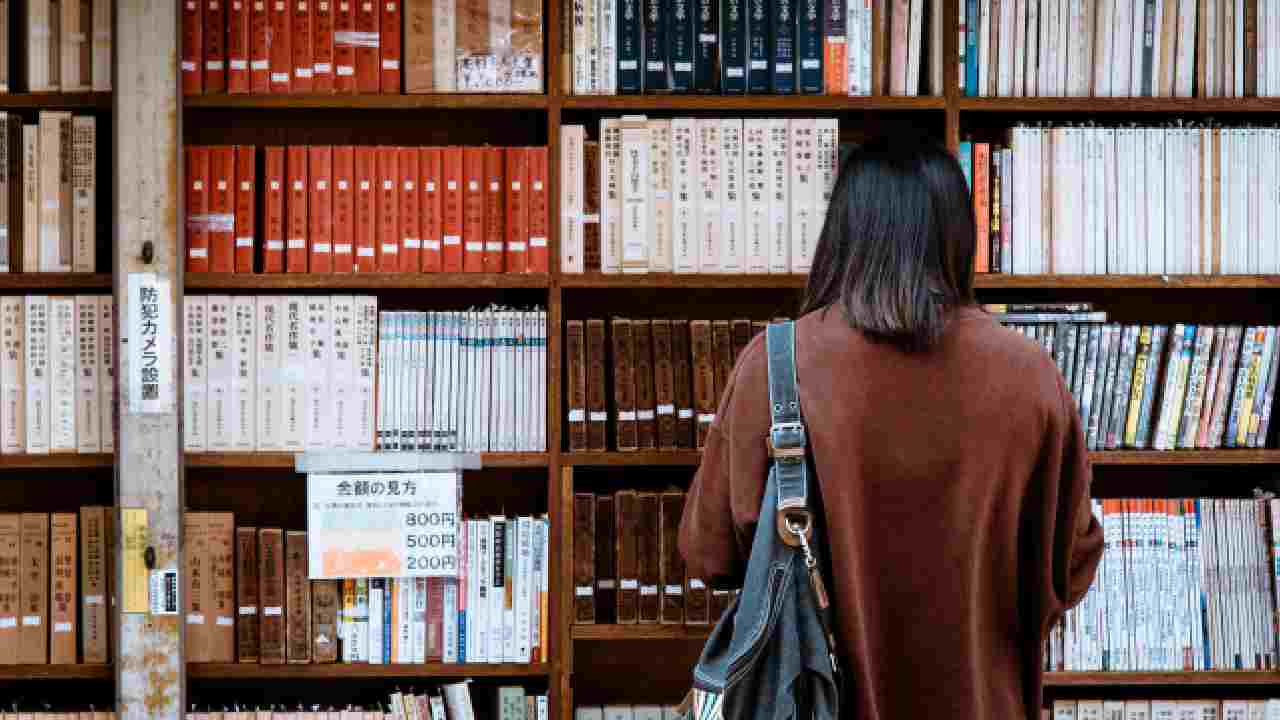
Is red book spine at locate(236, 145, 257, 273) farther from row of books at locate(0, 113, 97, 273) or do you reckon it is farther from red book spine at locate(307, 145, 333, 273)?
row of books at locate(0, 113, 97, 273)

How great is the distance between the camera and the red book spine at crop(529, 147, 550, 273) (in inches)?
95.3

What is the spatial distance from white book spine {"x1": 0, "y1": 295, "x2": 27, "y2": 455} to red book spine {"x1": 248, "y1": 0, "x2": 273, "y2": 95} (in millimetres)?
659

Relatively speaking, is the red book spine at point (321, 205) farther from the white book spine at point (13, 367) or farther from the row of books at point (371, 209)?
the white book spine at point (13, 367)

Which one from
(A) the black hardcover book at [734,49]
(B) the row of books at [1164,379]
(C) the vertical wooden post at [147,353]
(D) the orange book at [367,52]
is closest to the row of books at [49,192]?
(C) the vertical wooden post at [147,353]

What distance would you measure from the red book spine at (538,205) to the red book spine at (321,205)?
0.42 m

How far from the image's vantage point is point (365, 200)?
242 centimetres

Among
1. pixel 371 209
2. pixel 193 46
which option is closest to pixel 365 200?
pixel 371 209

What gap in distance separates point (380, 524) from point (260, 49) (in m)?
1.02

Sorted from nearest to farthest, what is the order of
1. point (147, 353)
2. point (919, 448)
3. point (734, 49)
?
point (919, 448) < point (147, 353) < point (734, 49)

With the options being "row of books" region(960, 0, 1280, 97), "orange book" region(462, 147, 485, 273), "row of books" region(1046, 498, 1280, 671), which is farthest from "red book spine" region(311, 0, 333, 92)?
"row of books" region(1046, 498, 1280, 671)

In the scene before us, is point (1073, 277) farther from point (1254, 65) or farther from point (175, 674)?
point (175, 674)

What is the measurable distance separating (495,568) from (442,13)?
1172mm

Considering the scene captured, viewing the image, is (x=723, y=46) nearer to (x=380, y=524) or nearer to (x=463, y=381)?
(x=463, y=381)

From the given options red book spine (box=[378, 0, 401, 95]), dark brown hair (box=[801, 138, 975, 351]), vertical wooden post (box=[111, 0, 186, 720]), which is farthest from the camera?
red book spine (box=[378, 0, 401, 95])
